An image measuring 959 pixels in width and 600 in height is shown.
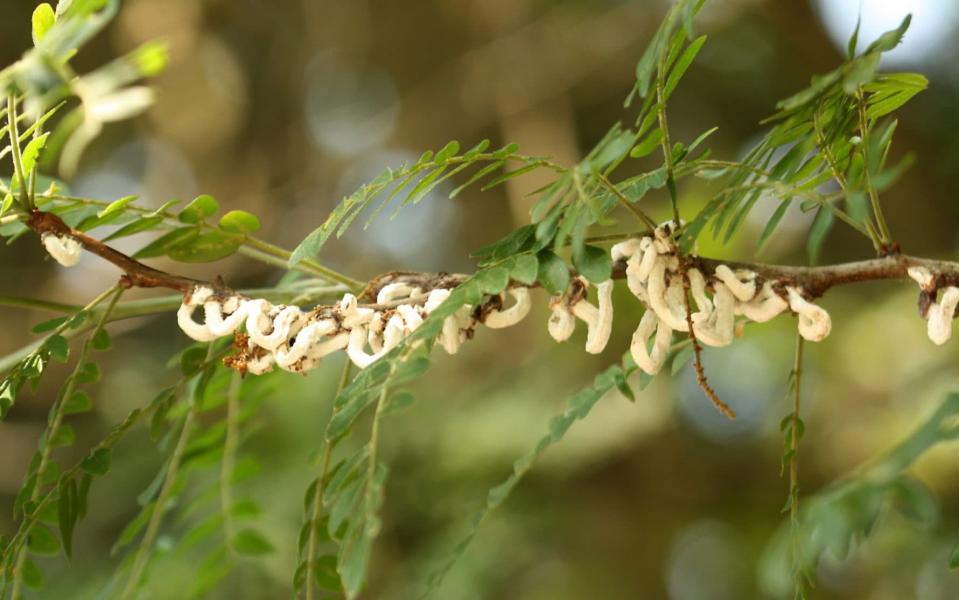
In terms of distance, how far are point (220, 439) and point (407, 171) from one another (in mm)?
350

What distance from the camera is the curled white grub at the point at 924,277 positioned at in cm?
49

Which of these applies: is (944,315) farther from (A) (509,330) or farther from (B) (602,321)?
(A) (509,330)

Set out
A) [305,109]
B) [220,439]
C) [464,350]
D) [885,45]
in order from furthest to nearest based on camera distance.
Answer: [305,109], [464,350], [220,439], [885,45]

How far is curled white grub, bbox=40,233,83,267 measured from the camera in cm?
53

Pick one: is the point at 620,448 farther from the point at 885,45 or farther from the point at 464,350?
the point at 885,45

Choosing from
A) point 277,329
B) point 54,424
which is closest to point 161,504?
point 54,424

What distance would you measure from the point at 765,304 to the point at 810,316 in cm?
2

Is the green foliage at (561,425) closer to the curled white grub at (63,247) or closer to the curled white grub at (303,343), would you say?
the curled white grub at (303,343)

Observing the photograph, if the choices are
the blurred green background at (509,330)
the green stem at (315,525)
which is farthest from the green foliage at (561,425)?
the blurred green background at (509,330)

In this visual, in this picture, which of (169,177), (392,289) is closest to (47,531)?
(392,289)

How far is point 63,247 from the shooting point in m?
0.53

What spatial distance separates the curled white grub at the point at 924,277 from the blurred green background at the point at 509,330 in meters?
0.62

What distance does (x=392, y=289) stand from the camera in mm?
530

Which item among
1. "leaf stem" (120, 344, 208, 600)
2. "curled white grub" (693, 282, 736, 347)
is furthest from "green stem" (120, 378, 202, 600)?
"curled white grub" (693, 282, 736, 347)
